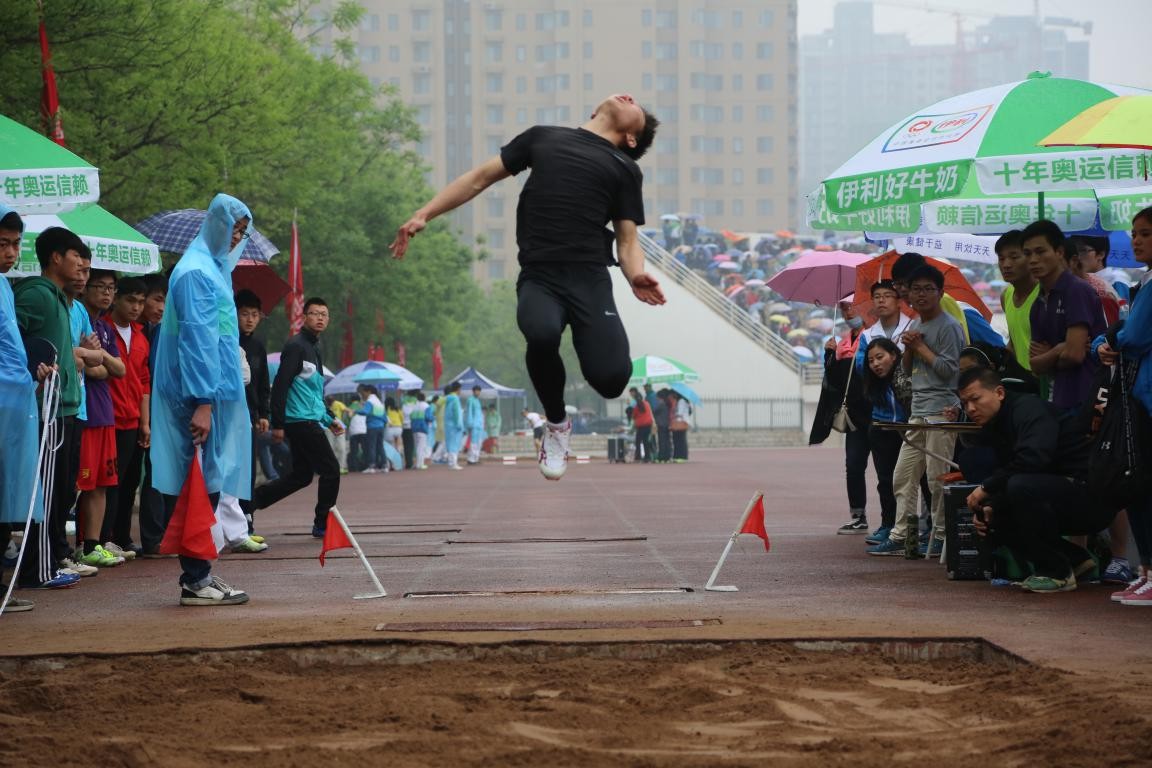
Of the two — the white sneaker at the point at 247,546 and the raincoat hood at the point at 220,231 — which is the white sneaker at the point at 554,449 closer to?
the raincoat hood at the point at 220,231

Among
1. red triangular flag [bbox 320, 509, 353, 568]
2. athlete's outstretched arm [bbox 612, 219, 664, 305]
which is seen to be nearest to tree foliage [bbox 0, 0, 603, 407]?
red triangular flag [bbox 320, 509, 353, 568]

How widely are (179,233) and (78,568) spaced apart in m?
5.96

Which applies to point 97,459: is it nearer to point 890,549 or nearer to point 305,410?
point 305,410

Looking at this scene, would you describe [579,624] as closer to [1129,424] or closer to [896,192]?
[1129,424]

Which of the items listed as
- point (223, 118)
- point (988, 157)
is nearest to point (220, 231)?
point (988, 157)

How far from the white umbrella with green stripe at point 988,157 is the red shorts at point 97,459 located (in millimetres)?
5392

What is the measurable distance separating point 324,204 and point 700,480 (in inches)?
808

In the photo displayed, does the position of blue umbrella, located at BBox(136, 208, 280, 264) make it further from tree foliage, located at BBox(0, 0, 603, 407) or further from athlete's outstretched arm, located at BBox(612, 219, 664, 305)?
athlete's outstretched arm, located at BBox(612, 219, 664, 305)

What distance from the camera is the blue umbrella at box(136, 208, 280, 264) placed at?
15.7 meters

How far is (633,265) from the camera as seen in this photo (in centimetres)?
758

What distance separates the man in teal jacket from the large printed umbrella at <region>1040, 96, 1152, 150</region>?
6.63 m

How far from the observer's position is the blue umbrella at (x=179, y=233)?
15.7 meters

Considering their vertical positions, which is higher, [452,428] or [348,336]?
[348,336]

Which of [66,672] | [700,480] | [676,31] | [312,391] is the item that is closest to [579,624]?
[66,672]
